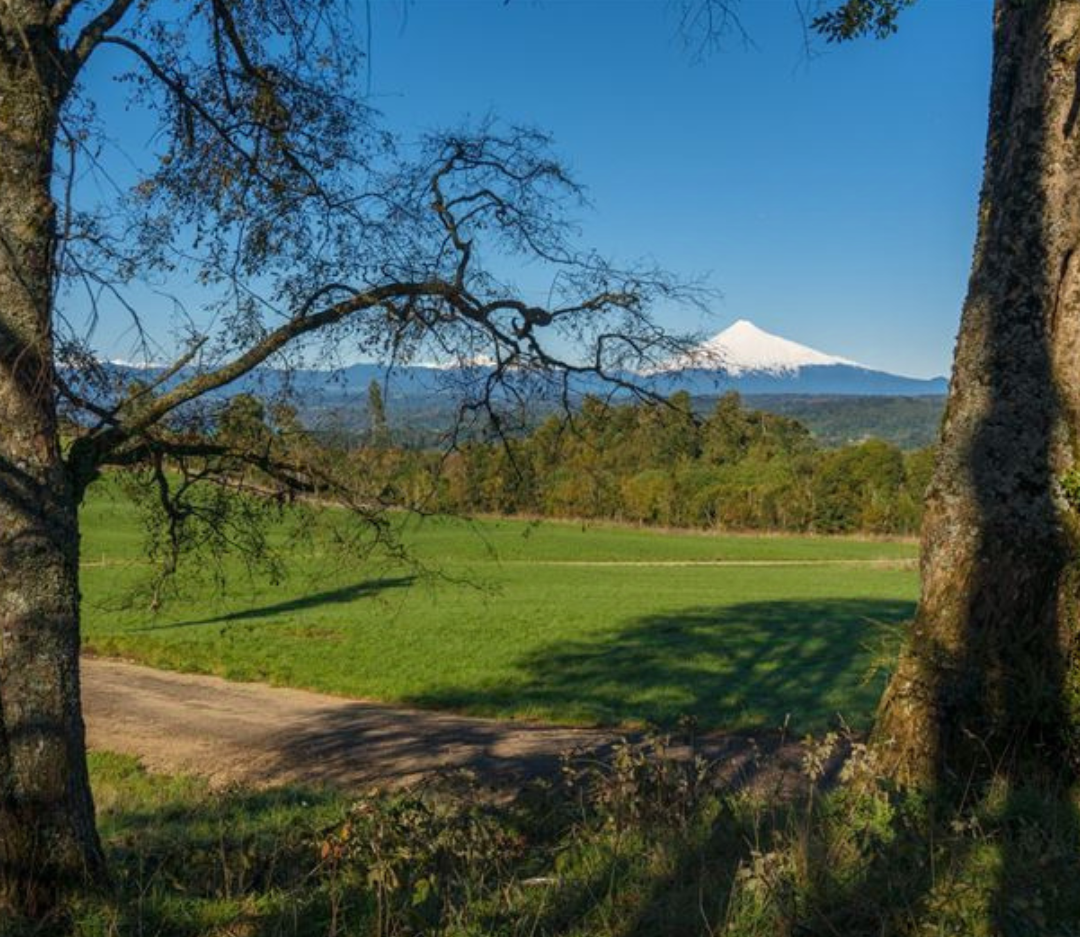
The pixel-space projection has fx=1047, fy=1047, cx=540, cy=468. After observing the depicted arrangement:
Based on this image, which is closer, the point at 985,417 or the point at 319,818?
the point at 985,417

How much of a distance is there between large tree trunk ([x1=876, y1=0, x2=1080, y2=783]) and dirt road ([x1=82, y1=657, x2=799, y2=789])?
374 cm

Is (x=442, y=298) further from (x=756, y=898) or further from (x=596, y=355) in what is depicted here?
(x=756, y=898)

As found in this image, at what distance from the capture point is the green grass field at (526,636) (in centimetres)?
1123

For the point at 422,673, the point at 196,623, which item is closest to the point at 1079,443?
the point at 422,673

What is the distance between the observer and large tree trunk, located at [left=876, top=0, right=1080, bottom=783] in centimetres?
572

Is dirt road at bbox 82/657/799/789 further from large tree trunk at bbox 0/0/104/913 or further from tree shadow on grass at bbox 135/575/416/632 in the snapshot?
tree shadow on grass at bbox 135/575/416/632

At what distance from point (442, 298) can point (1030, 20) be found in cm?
414

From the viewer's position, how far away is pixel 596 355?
7938 millimetres

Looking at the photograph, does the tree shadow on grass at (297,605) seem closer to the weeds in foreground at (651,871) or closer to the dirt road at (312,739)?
the dirt road at (312,739)

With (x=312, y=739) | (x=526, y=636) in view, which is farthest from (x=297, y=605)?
(x=312, y=739)

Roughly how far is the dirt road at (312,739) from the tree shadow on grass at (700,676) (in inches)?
47.3

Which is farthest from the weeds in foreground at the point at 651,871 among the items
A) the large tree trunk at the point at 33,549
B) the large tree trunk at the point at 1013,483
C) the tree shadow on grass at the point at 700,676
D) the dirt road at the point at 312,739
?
the tree shadow on grass at the point at 700,676

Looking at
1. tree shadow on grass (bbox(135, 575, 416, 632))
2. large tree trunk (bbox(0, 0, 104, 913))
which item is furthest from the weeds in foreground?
tree shadow on grass (bbox(135, 575, 416, 632))

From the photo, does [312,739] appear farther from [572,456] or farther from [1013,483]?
[1013,483]
